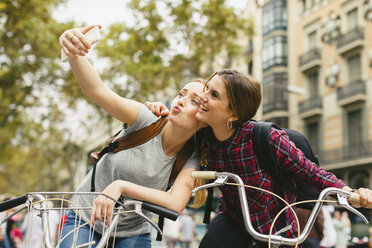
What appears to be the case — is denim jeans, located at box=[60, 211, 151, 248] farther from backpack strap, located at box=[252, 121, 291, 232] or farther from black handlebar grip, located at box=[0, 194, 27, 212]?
backpack strap, located at box=[252, 121, 291, 232]

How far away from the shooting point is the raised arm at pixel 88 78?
2.41m

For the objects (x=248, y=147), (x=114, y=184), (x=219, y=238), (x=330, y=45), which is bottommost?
(x=219, y=238)

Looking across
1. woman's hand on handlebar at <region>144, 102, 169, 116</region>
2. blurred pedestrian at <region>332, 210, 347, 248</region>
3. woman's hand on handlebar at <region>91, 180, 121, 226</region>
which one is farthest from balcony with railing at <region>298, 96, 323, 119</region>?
woman's hand on handlebar at <region>91, 180, 121, 226</region>

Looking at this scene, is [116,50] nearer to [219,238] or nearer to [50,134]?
[50,134]

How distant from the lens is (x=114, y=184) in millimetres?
2422

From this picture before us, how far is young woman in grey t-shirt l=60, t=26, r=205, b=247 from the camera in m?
2.64

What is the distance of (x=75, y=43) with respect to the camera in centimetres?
240

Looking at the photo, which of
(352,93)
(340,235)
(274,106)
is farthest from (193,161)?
(274,106)

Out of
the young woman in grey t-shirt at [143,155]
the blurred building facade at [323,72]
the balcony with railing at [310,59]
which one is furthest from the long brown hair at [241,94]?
the balcony with railing at [310,59]

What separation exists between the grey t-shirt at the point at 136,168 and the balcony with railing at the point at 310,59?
2590 centimetres

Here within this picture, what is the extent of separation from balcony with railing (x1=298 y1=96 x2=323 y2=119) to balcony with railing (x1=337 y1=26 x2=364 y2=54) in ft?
10.6

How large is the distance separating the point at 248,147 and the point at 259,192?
269mm

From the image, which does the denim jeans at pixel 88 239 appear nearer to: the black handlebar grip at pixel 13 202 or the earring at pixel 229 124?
the black handlebar grip at pixel 13 202

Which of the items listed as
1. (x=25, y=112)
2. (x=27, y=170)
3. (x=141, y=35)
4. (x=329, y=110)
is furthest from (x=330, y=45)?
(x=27, y=170)
